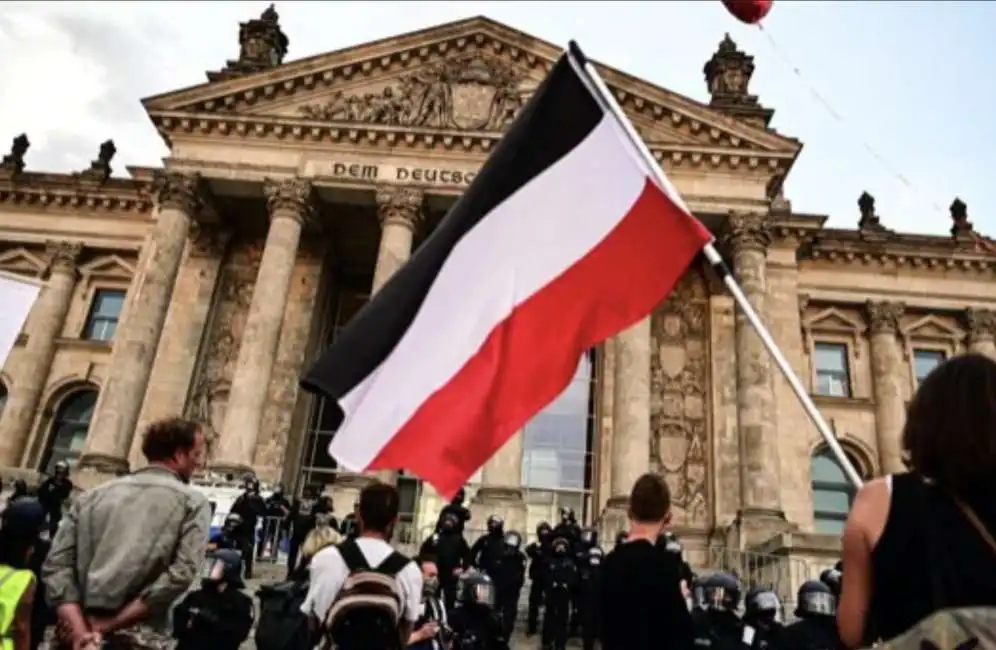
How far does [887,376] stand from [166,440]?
92.8ft

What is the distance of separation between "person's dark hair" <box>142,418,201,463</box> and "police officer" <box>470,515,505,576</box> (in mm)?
9415

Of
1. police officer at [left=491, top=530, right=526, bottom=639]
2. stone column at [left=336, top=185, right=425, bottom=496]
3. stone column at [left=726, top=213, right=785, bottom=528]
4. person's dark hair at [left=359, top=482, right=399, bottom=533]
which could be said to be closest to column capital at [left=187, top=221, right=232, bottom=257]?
stone column at [left=336, top=185, right=425, bottom=496]

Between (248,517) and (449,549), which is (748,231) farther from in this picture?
(248,517)

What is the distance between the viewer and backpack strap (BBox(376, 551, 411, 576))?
4195 millimetres

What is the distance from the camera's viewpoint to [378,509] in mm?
4391

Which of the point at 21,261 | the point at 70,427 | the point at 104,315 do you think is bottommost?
the point at 70,427

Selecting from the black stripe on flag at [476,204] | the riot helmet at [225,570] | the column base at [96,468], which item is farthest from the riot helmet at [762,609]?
the column base at [96,468]

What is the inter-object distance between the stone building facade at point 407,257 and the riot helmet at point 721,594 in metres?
14.8

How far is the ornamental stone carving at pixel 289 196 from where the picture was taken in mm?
24922

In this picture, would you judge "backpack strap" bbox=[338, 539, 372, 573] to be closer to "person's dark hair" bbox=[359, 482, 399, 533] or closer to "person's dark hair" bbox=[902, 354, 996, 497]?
"person's dark hair" bbox=[359, 482, 399, 533]

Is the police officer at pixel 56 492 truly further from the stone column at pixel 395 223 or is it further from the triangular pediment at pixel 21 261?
the triangular pediment at pixel 21 261

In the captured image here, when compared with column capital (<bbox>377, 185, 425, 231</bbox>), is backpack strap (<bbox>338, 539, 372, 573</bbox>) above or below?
below

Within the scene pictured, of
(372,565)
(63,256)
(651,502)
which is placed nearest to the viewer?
(372,565)

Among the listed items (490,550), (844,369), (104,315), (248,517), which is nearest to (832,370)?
(844,369)
